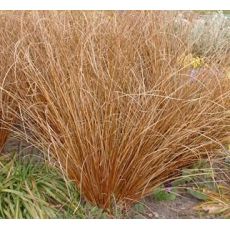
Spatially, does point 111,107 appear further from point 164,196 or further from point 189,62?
point 189,62

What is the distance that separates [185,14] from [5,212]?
1.98 metres

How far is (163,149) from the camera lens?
7.30 ft

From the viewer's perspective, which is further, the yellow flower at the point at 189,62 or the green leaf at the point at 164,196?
the yellow flower at the point at 189,62

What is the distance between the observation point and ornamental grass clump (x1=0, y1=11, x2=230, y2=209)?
7.32 feet

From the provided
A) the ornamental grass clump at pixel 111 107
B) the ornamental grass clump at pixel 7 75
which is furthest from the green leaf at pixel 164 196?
the ornamental grass clump at pixel 7 75

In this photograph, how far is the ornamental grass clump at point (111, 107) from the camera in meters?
2.23

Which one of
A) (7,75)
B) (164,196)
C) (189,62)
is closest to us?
(164,196)

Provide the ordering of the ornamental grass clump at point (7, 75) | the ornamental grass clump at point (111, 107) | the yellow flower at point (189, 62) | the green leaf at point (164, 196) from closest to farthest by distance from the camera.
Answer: the ornamental grass clump at point (111, 107) < the green leaf at point (164, 196) < the ornamental grass clump at point (7, 75) < the yellow flower at point (189, 62)

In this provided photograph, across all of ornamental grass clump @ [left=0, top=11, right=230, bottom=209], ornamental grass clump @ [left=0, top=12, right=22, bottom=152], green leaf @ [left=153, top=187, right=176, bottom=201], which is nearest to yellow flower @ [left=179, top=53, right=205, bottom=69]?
ornamental grass clump @ [left=0, top=11, right=230, bottom=209]

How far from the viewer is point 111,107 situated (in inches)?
87.3

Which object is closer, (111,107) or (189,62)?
(111,107)

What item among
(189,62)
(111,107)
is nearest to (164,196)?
(111,107)

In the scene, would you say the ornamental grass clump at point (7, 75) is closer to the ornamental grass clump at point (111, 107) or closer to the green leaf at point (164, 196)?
the ornamental grass clump at point (111, 107)

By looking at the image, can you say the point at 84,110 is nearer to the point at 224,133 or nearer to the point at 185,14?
the point at 224,133
